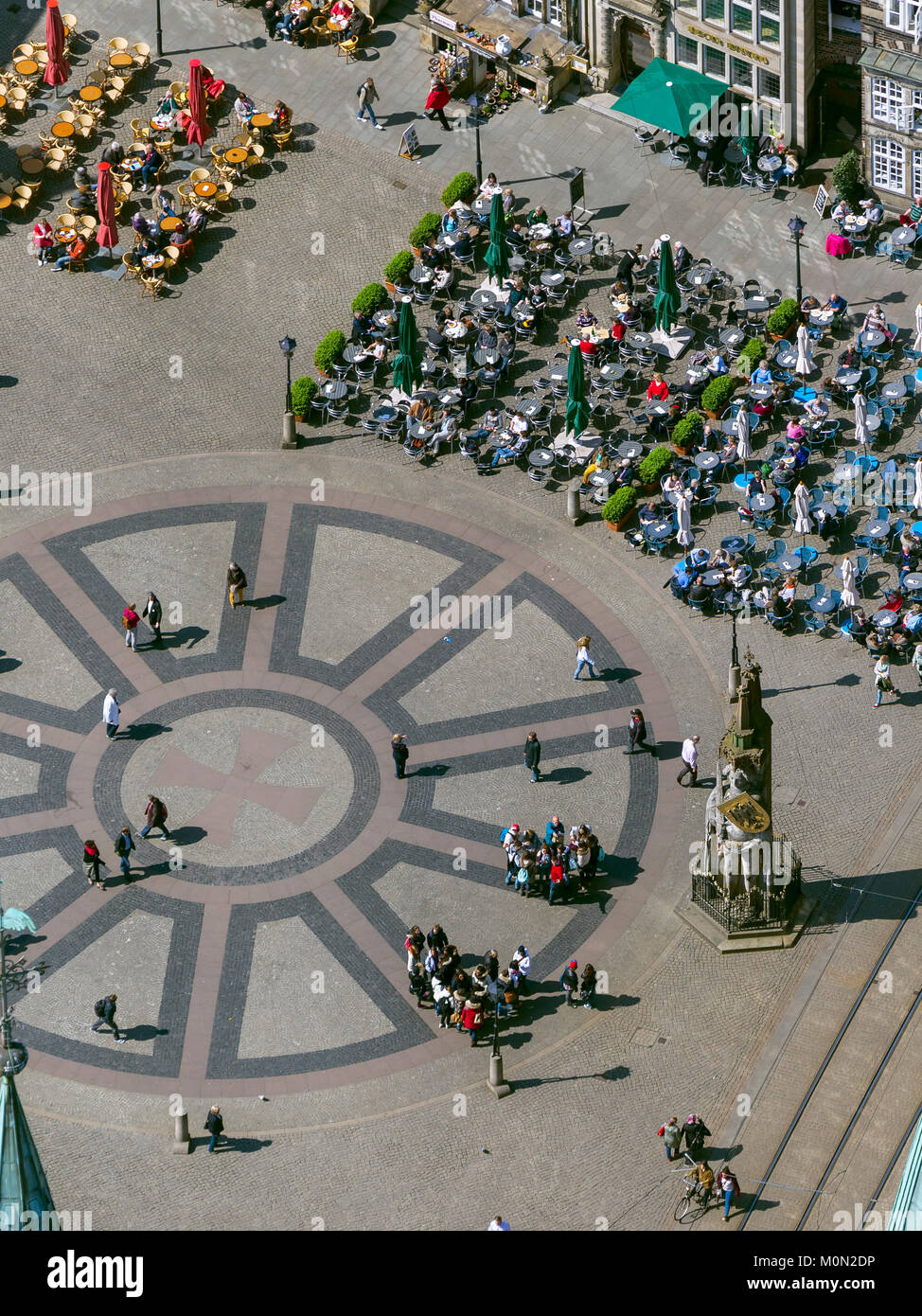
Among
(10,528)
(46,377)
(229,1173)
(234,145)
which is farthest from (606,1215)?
(234,145)

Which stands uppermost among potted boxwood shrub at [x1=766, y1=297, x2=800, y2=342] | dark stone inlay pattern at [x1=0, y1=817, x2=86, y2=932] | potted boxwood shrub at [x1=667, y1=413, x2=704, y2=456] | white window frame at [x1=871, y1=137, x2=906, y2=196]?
white window frame at [x1=871, y1=137, x2=906, y2=196]

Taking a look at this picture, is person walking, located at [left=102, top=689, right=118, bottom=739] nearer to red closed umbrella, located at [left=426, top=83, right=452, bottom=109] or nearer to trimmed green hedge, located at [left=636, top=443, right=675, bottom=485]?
trimmed green hedge, located at [left=636, top=443, right=675, bottom=485]

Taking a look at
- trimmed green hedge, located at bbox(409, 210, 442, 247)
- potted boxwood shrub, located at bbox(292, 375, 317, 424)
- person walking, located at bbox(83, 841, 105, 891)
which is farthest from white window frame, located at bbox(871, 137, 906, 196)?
person walking, located at bbox(83, 841, 105, 891)

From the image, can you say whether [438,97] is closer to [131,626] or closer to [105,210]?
[105,210]

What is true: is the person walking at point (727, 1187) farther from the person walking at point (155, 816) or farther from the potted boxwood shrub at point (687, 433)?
the potted boxwood shrub at point (687, 433)

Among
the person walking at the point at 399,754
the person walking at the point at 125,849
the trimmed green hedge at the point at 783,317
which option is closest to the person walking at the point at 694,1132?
the person walking at the point at 399,754

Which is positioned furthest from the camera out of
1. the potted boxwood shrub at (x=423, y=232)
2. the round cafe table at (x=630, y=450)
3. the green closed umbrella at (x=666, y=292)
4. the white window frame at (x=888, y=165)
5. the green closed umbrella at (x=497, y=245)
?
the potted boxwood shrub at (x=423, y=232)

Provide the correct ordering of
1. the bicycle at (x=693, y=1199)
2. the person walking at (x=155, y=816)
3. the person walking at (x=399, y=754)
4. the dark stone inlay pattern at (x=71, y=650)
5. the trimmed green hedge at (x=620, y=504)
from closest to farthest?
the bicycle at (x=693, y=1199), the person walking at (x=155, y=816), the person walking at (x=399, y=754), the dark stone inlay pattern at (x=71, y=650), the trimmed green hedge at (x=620, y=504)
